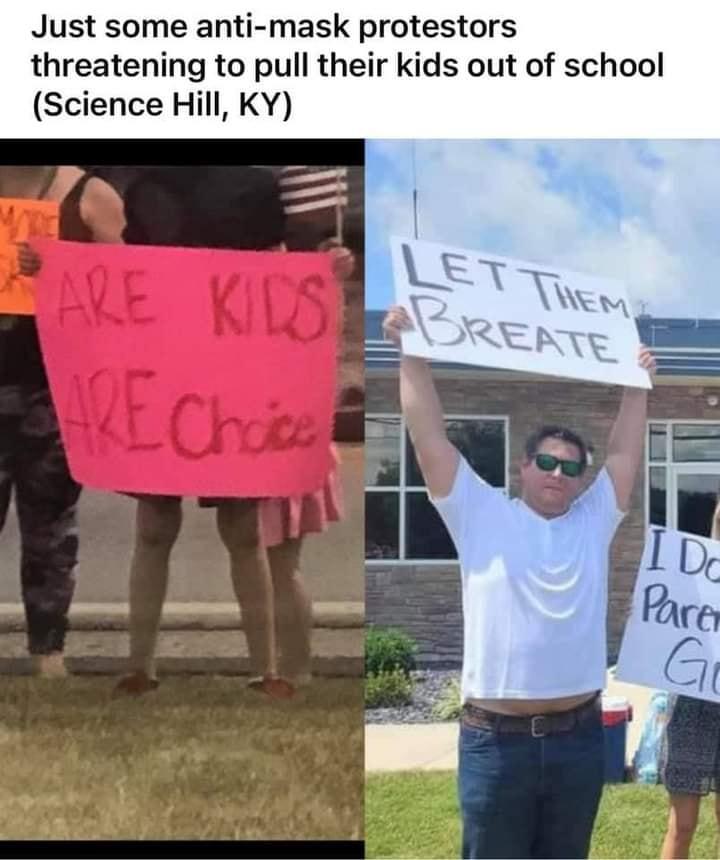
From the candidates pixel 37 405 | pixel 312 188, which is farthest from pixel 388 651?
pixel 312 188

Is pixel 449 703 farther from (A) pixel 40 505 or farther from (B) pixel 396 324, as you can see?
(A) pixel 40 505

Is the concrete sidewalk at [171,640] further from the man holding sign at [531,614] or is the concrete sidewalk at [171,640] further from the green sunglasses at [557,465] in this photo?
the green sunglasses at [557,465]

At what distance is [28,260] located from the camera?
380 centimetres

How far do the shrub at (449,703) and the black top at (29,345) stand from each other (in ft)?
5.09

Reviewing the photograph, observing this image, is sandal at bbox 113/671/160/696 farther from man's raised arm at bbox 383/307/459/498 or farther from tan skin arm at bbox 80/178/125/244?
tan skin arm at bbox 80/178/125/244

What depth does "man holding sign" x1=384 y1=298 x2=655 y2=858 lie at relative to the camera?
358cm

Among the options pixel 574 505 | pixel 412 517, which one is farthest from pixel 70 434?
pixel 574 505

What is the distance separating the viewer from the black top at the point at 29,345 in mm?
3781

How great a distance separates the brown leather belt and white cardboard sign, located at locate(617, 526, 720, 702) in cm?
18

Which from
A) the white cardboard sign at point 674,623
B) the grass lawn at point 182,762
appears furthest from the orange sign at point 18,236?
the white cardboard sign at point 674,623

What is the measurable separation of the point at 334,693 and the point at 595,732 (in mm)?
806

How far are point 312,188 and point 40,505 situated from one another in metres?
1.31
